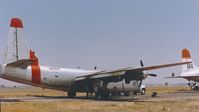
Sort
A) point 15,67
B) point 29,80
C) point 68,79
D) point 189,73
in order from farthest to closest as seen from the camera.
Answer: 1. point 189,73
2. point 68,79
3. point 29,80
4. point 15,67

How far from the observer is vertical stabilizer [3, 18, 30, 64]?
36375 millimetres

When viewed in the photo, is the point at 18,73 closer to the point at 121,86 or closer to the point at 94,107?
the point at 121,86

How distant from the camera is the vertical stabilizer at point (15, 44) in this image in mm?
36375

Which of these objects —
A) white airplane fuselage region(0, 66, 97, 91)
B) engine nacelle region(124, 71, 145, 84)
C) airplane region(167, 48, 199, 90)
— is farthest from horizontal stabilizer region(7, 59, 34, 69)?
airplane region(167, 48, 199, 90)

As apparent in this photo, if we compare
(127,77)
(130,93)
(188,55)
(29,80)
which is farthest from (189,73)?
(29,80)

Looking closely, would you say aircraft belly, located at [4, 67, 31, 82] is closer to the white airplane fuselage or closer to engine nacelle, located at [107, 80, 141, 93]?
the white airplane fuselage

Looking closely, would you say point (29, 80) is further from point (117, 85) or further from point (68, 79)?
point (117, 85)

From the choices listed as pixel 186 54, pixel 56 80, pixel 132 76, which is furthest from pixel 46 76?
pixel 186 54

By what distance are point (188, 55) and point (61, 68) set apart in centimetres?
4674

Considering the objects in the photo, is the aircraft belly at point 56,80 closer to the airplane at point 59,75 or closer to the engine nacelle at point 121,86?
the airplane at point 59,75

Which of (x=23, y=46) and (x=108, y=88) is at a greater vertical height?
(x=23, y=46)

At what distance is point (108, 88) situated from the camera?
41156 mm

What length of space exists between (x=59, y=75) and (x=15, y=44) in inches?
294

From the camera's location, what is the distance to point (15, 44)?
36.9m
